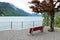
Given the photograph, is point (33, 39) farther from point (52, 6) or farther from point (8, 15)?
point (8, 15)

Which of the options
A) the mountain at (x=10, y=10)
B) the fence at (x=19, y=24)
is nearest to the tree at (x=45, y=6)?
the fence at (x=19, y=24)

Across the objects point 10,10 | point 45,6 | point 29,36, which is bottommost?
point 29,36

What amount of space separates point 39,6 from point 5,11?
10352 millimetres

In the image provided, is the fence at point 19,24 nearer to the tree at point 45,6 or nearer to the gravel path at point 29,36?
the tree at point 45,6

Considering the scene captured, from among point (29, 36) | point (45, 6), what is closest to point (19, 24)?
point (45, 6)

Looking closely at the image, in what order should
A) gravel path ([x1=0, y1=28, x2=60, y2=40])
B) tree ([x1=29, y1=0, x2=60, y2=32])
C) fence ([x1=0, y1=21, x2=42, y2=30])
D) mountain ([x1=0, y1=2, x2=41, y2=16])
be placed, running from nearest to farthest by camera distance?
gravel path ([x1=0, y1=28, x2=60, y2=40]), tree ([x1=29, y1=0, x2=60, y2=32]), fence ([x1=0, y1=21, x2=42, y2=30]), mountain ([x1=0, y1=2, x2=41, y2=16])

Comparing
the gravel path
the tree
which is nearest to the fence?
the tree

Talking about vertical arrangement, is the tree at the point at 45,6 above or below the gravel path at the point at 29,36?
above

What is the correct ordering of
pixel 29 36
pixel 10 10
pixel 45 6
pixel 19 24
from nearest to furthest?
pixel 29 36 < pixel 45 6 < pixel 19 24 < pixel 10 10

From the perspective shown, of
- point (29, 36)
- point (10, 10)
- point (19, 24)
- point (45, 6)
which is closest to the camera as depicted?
point (29, 36)

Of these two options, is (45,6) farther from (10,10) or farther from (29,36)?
(10,10)

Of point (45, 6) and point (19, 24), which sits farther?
point (19, 24)

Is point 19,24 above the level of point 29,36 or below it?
above

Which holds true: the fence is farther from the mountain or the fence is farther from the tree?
the mountain
